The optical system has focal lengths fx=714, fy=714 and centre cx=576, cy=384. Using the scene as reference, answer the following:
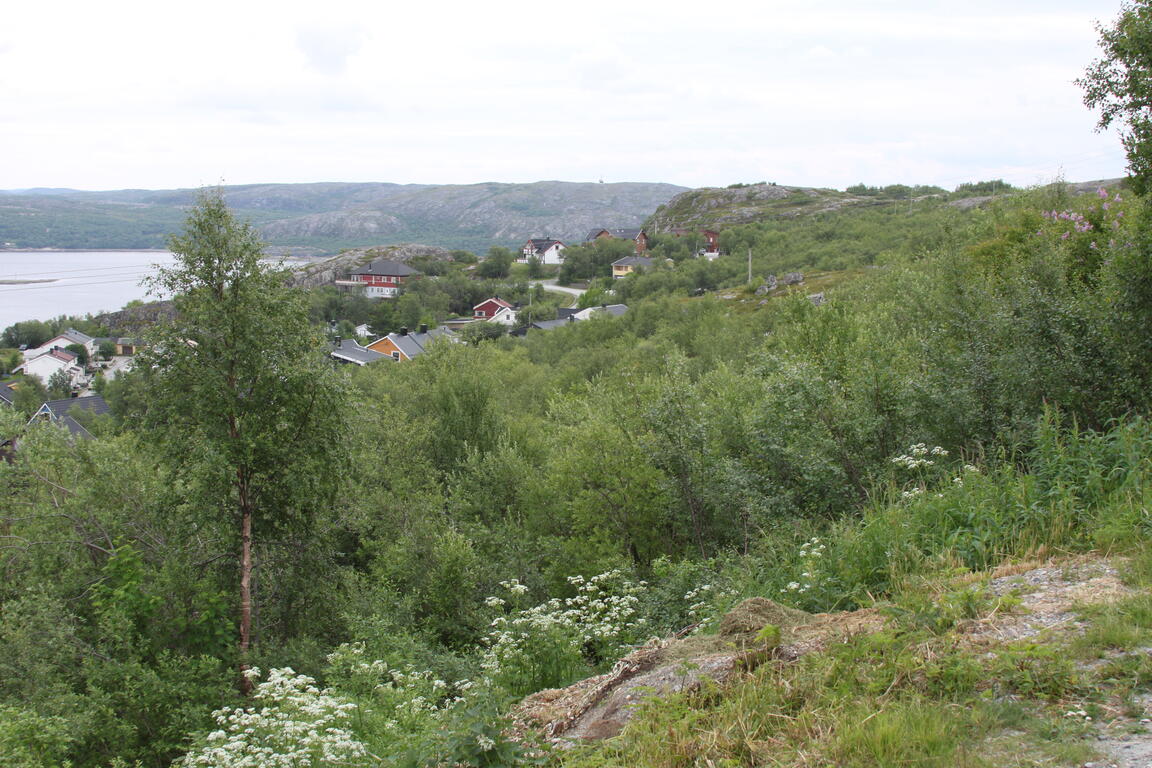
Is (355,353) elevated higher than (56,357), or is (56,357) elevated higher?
(355,353)

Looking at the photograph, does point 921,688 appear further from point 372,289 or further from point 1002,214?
point 372,289

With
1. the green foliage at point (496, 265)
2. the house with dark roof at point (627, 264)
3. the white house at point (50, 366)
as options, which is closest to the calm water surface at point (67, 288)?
the white house at point (50, 366)

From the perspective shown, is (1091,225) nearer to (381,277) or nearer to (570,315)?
(570,315)

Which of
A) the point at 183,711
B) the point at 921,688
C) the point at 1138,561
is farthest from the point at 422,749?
the point at 183,711

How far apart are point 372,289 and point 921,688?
435 ft

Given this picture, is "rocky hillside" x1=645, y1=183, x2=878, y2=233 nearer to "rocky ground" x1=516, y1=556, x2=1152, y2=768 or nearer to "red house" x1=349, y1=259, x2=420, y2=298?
"red house" x1=349, y1=259, x2=420, y2=298

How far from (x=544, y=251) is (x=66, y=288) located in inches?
3891

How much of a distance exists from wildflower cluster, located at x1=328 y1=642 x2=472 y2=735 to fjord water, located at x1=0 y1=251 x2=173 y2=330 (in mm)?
131534

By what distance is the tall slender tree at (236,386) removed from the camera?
38.2ft

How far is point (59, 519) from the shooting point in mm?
13312

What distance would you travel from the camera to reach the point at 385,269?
434 ft

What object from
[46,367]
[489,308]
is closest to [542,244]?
[489,308]

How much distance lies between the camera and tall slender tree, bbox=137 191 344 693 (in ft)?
38.2

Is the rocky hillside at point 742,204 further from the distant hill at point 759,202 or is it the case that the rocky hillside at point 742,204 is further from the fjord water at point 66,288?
the fjord water at point 66,288
